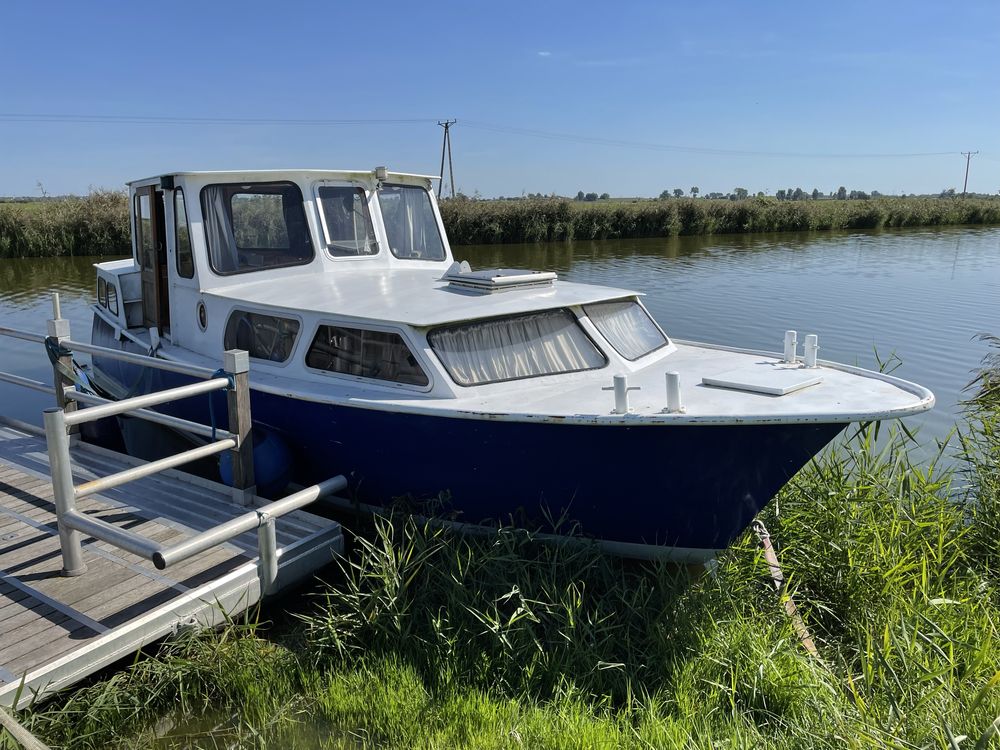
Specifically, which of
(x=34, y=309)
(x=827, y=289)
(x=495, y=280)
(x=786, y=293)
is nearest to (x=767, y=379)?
(x=495, y=280)

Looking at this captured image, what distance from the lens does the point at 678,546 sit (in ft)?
16.0

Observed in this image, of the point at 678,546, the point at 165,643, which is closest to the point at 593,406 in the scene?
the point at 678,546

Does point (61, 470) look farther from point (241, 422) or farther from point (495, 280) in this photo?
point (495, 280)

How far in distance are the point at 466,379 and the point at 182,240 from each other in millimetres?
3462

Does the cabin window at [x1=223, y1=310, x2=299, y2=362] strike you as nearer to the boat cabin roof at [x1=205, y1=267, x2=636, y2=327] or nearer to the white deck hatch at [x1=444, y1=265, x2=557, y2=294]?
the boat cabin roof at [x1=205, y1=267, x2=636, y2=327]

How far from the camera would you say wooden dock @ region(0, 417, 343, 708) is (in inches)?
153

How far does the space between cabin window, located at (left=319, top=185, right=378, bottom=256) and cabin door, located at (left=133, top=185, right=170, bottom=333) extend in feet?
5.07

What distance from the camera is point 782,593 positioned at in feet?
15.9

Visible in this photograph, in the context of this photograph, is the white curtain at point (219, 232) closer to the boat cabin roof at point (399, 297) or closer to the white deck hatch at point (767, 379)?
the boat cabin roof at point (399, 297)

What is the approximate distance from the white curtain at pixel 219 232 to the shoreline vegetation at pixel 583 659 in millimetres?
3099

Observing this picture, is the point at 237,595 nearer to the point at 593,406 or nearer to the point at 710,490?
the point at 593,406

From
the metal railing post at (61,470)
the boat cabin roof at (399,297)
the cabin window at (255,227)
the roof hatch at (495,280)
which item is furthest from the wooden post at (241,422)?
the cabin window at (255,227)

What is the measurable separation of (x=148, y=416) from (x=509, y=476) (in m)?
2.89

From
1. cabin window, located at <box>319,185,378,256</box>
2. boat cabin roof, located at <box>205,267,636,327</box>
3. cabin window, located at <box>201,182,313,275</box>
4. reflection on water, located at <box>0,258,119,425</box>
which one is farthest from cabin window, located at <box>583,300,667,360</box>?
reflection on water, located at <box>0,258,119,425</box>
